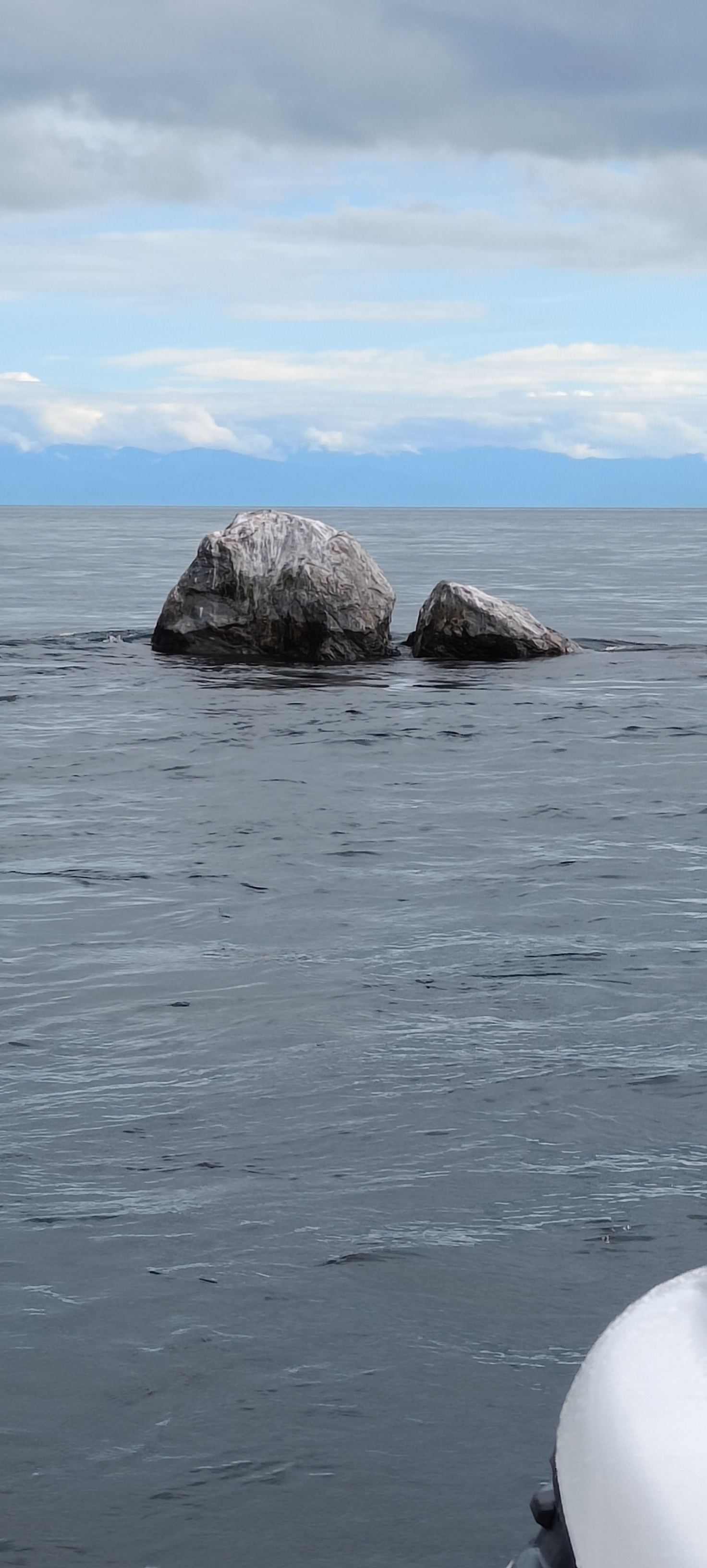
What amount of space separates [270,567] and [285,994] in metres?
13.7

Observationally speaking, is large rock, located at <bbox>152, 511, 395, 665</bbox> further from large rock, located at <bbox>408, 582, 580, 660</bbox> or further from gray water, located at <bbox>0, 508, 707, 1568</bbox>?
gray water, located at <bbox>0, 508, 707, 1568</bbox>

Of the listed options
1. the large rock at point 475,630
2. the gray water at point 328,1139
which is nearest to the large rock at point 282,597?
the large rock at point 475,630

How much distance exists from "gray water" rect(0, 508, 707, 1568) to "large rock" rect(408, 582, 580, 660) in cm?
812

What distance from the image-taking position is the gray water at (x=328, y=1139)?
3.03 m

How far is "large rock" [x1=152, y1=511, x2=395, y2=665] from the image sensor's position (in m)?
19.3

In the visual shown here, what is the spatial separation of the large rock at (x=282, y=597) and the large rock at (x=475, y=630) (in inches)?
23.9

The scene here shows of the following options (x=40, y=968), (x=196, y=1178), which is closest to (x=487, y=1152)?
(x=196, y=1178)

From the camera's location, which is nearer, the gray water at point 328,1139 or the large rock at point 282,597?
the gray water at point 328,1139

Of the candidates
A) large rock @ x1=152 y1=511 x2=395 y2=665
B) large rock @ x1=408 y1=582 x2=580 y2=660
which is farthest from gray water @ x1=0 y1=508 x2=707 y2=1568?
large rock @ x1=408 y1=582 x2=580 y2=660

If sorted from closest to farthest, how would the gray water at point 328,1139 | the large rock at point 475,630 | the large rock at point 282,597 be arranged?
1. the gray water at point 328,1139
2. the large rock at point 282,597
3. the large rock at point 475,630

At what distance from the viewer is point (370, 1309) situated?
143 inches

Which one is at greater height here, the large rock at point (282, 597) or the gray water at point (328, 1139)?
the large rock at point (282, 597)

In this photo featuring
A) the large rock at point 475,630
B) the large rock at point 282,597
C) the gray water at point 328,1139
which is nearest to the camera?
the gray water at point 328,1139

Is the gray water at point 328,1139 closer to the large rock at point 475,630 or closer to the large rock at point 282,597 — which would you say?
the large rock at point 282,597
